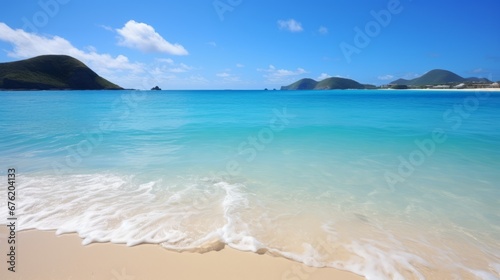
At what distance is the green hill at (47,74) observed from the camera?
144375 mm

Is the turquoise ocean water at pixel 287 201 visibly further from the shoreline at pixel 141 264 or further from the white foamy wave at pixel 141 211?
the shoreline at pixel 141 264

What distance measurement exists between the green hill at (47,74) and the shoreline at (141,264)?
196m

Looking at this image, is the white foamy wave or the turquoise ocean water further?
the white foamy wave

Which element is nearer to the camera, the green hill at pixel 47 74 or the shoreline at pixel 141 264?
the shoreline at pixel 141 264

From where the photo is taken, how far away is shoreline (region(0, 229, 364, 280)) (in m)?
3.87

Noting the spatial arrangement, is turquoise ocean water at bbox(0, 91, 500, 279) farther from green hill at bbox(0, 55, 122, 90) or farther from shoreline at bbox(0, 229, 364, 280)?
green hill at bbox(0, 55, 122, 90)

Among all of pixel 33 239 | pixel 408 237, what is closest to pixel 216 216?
pixel 33 239

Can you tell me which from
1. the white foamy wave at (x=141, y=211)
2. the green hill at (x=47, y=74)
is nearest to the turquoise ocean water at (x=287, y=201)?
the white foamy wave at (x=141, y=211)

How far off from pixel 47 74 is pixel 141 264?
230m

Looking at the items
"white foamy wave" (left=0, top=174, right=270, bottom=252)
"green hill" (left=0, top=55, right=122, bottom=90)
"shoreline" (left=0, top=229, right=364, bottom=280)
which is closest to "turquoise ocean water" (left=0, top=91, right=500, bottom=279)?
"white foamy wave" (left=0, top=174, right=270, bottom=252)

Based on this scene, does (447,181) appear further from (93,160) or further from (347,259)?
(93,160)

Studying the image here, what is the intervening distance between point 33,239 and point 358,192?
27.3 feet

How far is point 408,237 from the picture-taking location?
5.14m

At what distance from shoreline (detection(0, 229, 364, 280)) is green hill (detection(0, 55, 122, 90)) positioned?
7713 inches
